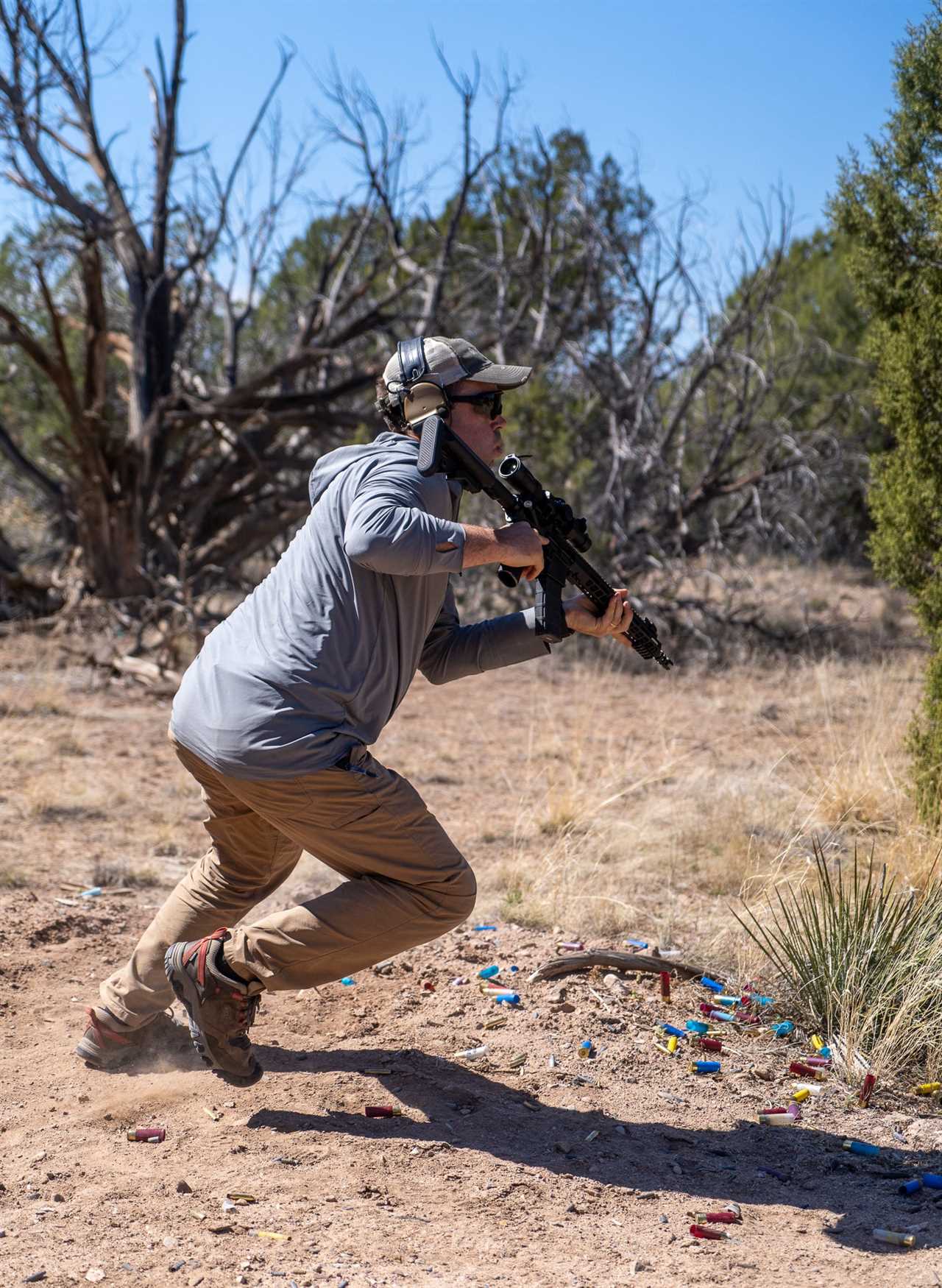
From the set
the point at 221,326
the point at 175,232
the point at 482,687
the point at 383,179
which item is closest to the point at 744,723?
the point at 482,687

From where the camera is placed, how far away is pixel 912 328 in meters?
5.30

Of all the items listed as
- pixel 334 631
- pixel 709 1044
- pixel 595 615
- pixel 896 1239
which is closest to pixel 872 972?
pixel 709 1044

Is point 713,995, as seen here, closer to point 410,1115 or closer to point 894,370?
point 410,1115

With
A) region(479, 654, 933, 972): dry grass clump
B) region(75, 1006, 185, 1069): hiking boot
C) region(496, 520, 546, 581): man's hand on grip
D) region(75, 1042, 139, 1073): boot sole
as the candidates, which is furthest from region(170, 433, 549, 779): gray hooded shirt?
region(479, 654, 933, 972): dry grass clump

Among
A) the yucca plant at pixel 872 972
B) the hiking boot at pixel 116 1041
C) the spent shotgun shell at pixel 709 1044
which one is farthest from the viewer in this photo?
the spent shotgun shell at pixel 709 1044

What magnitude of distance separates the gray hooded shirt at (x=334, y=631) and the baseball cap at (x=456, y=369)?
177mm

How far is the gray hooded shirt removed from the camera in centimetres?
A: 286

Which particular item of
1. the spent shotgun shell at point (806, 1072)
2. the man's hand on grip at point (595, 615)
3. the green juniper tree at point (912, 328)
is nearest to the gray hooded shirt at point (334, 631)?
the man's hand on grip at point (595, 615)

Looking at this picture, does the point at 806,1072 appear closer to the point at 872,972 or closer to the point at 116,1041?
the point at 872,972

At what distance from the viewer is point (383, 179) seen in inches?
508

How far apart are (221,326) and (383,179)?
256 inches

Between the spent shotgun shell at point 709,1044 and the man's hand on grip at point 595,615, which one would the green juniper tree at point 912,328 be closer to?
the spent shotgun shell at point 709,1044

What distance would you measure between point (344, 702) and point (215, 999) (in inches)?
33.1

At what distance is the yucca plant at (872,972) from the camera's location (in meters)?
3.74
